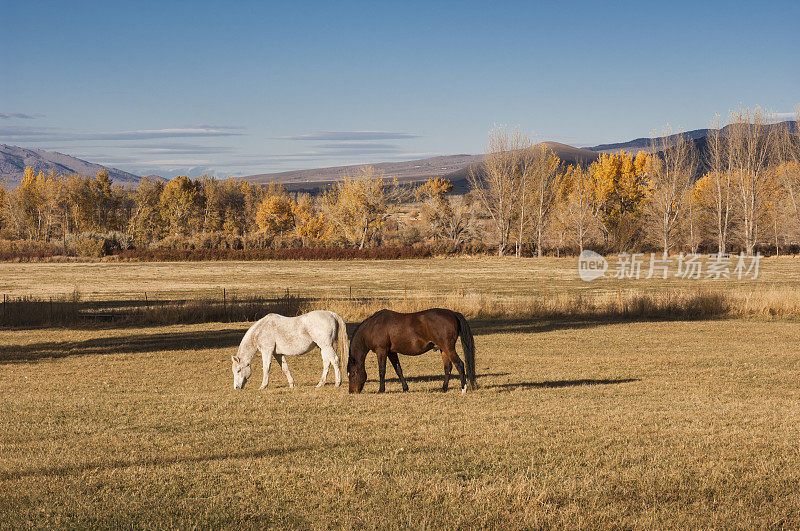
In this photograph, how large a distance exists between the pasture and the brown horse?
0.48m

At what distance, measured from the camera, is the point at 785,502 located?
268 inches

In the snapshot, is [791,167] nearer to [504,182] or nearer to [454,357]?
[504,182]

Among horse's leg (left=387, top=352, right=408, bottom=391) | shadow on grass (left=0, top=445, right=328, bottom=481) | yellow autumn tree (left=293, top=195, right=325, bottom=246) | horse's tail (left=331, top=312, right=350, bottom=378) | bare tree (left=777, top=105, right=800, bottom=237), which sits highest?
bare tree (left=777, top=105, right=800, bottom=237)

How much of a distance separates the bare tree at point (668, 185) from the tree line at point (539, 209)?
20cm

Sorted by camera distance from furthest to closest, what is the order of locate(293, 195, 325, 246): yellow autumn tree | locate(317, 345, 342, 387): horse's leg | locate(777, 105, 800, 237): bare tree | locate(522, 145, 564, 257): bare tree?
locate(293, 195, 325, 246): yellow autumn tree → locate(522, 145, 564, 257): bare tree → locate(777, 105, 800, 237): bare tree → locate(317, 345, 342, 387): horse's leg

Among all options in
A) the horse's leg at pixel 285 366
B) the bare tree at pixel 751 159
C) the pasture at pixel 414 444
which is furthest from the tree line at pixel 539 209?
the horse's leg at pixel 285 366

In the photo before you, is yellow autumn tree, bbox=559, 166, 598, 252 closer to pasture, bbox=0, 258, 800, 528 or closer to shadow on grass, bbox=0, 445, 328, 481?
pasture, bbox=0, 258, 800, 528

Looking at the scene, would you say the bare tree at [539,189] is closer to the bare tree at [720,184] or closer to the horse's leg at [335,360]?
the bare tree at [720,184]

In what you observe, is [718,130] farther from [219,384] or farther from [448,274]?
[219,384]

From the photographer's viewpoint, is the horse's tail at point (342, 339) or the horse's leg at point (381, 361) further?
the horse's tail at point (342, 339)

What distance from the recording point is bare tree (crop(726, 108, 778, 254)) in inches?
3110

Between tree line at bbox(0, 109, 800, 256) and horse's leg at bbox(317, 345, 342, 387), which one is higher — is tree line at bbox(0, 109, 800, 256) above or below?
above

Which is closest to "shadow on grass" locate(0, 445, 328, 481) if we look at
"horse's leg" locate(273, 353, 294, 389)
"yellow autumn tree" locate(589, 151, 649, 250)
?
"horse's leg" locate(273, 353, 294, 389)

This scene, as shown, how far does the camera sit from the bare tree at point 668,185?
8238 centimetres
